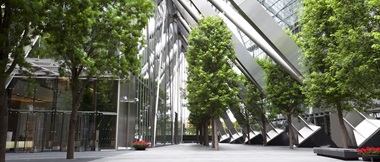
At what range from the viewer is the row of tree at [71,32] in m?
8.32

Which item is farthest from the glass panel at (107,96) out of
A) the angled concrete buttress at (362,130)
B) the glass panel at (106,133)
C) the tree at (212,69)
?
the angled concrete buttress at (362,130)

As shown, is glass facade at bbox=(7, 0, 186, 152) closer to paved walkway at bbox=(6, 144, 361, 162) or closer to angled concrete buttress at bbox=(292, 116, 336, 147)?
paved walkway at bbox=(6, 144, 361, 162)

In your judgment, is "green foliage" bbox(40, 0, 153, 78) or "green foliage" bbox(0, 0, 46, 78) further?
"green foliage" bbox(40, 0, 153, 78)

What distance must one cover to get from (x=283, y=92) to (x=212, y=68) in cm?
688

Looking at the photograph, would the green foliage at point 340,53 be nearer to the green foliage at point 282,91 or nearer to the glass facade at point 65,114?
the green foliage at point 282,91

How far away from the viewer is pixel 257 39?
26062mm

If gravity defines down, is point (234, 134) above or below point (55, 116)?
below

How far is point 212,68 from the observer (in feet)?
78.7

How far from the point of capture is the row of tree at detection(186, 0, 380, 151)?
38.3 ft

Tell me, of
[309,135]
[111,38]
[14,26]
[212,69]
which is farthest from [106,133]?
[309,135]

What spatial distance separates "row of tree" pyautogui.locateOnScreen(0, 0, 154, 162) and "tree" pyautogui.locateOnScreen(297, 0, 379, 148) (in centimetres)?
842

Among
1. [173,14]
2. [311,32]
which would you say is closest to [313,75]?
[311,32]

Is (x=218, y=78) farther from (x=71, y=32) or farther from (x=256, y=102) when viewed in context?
(x=71, y=32)

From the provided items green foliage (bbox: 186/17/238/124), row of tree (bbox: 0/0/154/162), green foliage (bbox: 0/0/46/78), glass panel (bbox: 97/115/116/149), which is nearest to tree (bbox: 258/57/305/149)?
green foliage (bbox: 186/17/238/124)
